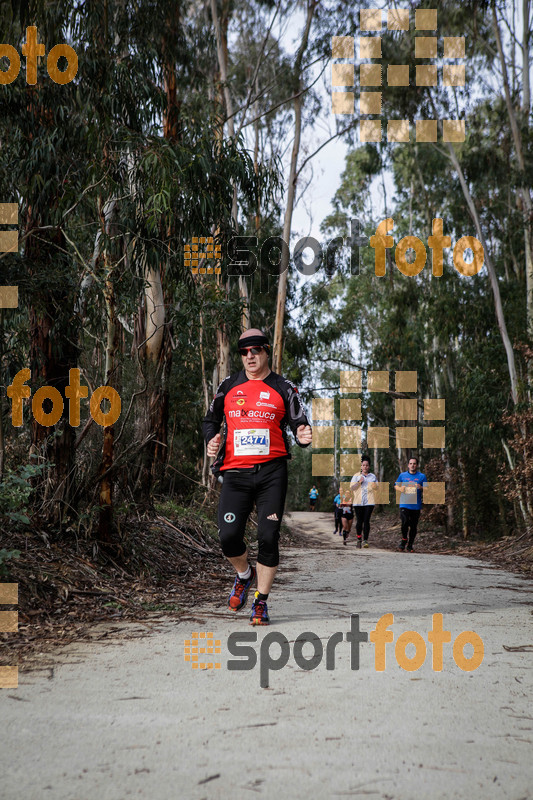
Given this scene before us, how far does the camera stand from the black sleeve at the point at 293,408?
5.41m

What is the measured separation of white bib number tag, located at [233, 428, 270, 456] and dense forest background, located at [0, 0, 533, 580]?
1405mm

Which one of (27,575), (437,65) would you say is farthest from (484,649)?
(437,65)

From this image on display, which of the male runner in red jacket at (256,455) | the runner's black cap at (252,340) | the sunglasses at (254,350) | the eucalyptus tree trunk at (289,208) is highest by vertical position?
the eucalyptus tree trunk at (289,208)

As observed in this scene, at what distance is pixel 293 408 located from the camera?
17.9 ft

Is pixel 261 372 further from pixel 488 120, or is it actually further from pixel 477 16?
pixel 488 120

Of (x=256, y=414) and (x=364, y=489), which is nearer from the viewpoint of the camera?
(x=256, y=414)

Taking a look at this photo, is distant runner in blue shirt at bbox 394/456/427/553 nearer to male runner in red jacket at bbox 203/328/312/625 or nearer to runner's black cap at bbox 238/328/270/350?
male runner in red jacket at bbox 203/328/312/625

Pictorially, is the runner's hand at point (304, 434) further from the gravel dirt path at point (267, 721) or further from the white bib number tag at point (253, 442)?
the gravel dirt path at point (267, 721)

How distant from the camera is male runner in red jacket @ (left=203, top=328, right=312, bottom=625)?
534 centimetres

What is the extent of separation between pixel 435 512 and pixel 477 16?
13.5 metres

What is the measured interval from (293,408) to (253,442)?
1.21 feet

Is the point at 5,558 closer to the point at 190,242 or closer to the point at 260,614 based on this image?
the point at 260,614

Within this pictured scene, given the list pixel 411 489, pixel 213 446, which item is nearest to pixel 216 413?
pixel 213 446

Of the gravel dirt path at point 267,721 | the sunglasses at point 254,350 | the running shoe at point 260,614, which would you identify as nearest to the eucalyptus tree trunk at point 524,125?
the sunglasses at point 254,350
